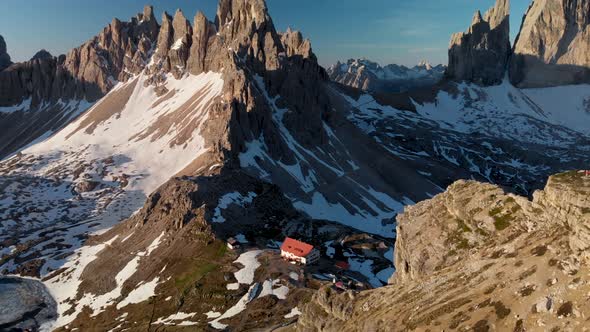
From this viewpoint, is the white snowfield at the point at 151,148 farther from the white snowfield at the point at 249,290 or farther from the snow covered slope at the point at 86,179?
the white snowfield at the point at 249,290

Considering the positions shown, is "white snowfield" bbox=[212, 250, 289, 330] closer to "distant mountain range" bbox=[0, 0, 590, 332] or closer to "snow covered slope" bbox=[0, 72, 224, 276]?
"distant mountain range" bbox=[0, 0, 590, 332]

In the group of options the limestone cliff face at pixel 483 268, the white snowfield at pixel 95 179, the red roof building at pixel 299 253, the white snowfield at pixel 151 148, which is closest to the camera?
the limestone cliff face at pixel 483 268

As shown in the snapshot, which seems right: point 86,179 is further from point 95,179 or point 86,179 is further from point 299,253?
point 299,253

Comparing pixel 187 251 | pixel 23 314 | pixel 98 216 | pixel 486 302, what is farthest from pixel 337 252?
pixel 98 216

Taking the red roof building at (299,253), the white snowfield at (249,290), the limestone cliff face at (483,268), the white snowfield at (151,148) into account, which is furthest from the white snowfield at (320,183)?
the limestone cliff face at (483,268)

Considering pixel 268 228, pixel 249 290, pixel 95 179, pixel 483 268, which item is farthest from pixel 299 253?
pixel 95 179

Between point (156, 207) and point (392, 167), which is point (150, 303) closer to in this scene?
point (156, 207)
